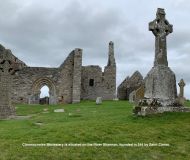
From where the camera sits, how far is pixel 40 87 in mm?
41000

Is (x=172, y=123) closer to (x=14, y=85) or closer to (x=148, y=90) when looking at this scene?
(x=148, y=90)

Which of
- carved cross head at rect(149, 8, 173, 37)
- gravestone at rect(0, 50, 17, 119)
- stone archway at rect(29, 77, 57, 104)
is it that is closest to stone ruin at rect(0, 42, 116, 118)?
stone archway at rect(29, 77, 57, 104)

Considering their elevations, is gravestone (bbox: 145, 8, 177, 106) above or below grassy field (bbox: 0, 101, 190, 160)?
above

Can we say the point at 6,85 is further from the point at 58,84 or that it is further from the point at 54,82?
the point at 58,84

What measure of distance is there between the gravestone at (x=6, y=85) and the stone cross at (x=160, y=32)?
7677mm

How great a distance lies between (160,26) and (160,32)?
9.4 inches

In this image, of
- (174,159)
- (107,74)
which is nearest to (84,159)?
(174,159)

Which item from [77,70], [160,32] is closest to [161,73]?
[160,32]

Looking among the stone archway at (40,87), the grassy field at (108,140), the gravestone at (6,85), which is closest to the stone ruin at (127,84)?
the stone archway at (40,87)

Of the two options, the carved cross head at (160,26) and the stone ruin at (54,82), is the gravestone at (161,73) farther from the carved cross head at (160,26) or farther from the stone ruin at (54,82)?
the stone ruin at (54,82)

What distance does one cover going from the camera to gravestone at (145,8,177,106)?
611 inches

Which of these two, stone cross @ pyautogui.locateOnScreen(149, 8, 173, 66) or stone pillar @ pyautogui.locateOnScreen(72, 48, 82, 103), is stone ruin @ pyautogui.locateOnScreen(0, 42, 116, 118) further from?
stone cross @ pyautogui.locateOnScreen(149, 8, 173, 66)

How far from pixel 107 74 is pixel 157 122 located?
3109 cm

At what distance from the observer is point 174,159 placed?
32.9 ft
